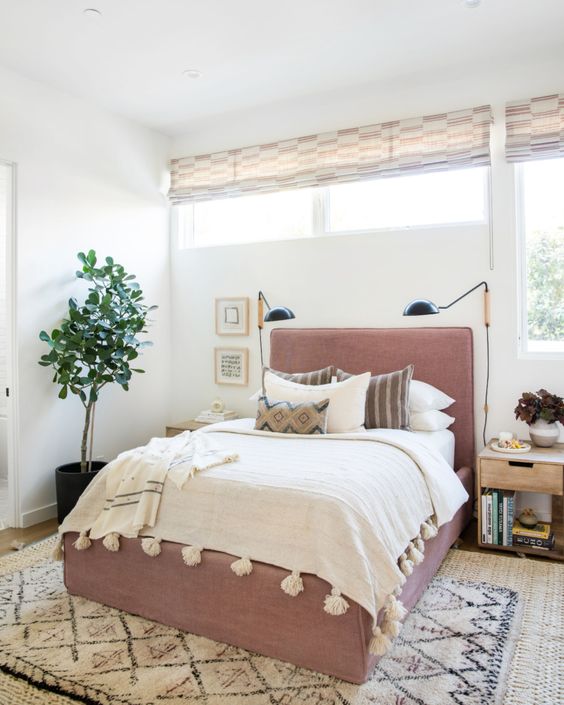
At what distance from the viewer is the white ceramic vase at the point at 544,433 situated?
135 inches

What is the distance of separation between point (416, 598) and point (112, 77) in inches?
140

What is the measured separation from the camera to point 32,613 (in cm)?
261

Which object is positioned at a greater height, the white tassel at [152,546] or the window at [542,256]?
the window at [542,256]

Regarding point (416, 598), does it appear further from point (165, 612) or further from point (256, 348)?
point (256, 348)

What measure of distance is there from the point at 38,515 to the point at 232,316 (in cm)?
A: 201

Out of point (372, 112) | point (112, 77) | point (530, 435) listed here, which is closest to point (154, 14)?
point (112, 77)

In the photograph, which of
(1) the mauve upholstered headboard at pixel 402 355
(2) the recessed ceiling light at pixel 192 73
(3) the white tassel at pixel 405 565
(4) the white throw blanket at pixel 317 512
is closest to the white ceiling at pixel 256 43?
(2) the recessed ceiling light at pixel 192 73

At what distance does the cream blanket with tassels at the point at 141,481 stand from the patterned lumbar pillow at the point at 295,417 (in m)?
0.62

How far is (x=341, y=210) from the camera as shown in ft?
14.4

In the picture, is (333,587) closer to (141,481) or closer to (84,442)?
(141,481)

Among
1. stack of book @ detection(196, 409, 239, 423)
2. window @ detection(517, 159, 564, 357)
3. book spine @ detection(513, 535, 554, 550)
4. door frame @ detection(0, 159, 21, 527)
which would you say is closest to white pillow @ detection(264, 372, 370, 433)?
stack of book @ detection(196, 409, 239, 423)

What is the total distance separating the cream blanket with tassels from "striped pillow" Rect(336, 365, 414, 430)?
1115 mm

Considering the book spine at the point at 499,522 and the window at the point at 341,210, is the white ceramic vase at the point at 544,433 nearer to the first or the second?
the book spine at the point at 499,522

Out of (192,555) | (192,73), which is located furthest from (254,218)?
(192,555)
